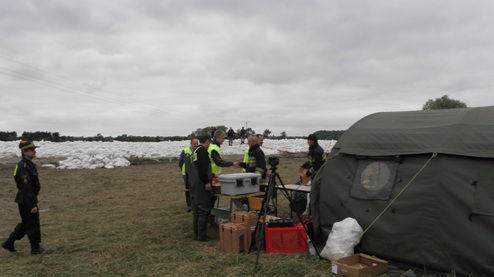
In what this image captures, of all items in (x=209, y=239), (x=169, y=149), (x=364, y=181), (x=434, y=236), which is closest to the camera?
(x=434, y=236)

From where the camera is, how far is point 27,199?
A: 589 centimetres

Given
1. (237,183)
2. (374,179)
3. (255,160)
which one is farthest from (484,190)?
(255,160)

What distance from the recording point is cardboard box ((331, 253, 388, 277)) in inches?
184

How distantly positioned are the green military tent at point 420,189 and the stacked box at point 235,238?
4.05 ft

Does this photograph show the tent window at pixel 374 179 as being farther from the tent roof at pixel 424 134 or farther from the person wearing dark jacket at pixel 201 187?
the person wearing dark jacket at pixel 201 187

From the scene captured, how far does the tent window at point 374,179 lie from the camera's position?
5465 millimetres

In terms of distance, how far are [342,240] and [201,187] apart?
261 cm

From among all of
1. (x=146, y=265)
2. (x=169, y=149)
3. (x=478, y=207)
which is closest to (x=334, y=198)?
(x=478, y=207)

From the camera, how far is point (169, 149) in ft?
91.8

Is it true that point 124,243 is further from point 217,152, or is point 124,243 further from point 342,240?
point 342,240

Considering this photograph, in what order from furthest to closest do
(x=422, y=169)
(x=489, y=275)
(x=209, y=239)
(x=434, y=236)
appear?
(x=209, y=239), (x=422, y=169), (x=434, y=236), (x=489, y=275)

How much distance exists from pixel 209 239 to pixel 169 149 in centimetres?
2187

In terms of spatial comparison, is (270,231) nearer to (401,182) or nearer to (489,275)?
(401,182)

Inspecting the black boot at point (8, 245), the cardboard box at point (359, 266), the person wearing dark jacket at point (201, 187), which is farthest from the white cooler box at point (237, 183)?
the black boot at point (8, 245)
